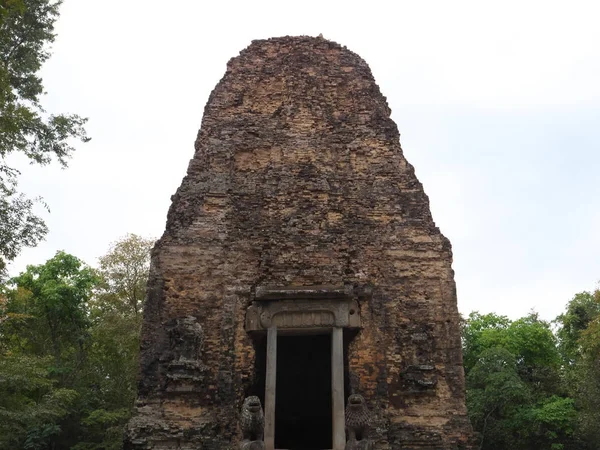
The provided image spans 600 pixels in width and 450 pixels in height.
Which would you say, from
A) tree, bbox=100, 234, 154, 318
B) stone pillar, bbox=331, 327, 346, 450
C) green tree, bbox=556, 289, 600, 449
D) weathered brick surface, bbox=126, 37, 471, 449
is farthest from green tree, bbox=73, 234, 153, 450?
green tree, bbox=556, 289, 600, 449

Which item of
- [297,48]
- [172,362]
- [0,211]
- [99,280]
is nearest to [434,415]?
[172,362]

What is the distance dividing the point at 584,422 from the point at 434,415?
1405 centimetres

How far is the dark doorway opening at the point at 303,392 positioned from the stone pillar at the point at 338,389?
3185 mm

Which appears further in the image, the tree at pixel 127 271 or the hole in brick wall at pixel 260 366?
the tree at pixel 127 271

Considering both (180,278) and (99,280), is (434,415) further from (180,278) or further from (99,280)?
(99,280)

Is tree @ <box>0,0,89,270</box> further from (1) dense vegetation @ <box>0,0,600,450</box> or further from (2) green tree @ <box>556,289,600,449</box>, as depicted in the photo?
(2) green tree @ <box>556,289,600,449</box>

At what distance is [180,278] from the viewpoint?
898cm

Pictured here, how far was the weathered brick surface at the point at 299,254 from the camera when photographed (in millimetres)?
8188

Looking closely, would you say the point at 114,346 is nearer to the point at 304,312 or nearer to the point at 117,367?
the point at 117,367

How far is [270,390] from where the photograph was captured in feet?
26.1

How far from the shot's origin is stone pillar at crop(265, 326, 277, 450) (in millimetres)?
7711

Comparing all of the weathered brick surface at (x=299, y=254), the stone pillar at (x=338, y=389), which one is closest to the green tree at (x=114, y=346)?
the weathered brick surface at (x=299, y=254)

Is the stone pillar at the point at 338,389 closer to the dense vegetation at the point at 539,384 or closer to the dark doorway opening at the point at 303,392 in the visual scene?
the dark doorway opening at the point at 303,392

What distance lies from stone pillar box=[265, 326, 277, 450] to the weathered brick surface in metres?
0.37
